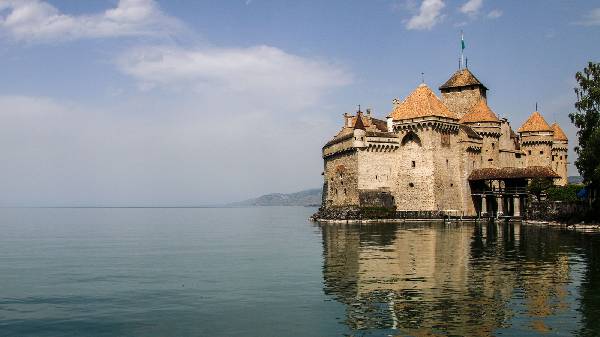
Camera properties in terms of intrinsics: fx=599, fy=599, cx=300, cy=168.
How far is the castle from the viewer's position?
68250 mm

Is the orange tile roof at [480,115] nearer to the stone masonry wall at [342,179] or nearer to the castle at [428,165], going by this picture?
the castle at [428,165]

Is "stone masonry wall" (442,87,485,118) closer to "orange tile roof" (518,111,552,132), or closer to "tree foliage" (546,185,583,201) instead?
"orange tile roof" (518,111,552,132)

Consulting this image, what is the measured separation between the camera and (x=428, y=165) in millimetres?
68250

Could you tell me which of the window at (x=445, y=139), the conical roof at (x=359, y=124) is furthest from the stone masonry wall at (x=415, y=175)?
the conical roof at (x=359, y=124)

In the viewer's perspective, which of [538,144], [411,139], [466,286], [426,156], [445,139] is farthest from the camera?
[538,144]

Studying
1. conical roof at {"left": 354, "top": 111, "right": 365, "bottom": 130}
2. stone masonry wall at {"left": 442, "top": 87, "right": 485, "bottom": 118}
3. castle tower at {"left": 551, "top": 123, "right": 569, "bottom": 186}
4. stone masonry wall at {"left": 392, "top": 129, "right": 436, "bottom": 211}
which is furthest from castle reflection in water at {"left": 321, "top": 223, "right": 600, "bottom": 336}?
castle tower at {"left": 551, "top": 123, "right": 569, "bottom": 186}

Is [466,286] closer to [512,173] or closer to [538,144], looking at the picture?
[512,173]

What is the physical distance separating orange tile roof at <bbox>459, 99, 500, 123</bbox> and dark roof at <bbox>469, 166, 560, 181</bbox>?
655 centimetres

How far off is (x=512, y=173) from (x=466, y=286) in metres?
50.5

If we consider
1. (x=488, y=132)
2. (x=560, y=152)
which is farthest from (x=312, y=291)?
(x=560, y=152)

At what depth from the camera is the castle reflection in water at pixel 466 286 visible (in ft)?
52.3

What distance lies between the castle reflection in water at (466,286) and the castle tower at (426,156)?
29022mm

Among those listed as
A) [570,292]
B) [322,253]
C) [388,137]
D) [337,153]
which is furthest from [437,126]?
[570,292]

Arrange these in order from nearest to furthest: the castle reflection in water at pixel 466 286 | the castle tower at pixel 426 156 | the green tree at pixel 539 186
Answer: the castle reflection in water at pixel 466 286 < the green tree at pixel 539 186 < the castle tower at pixel 426 156
